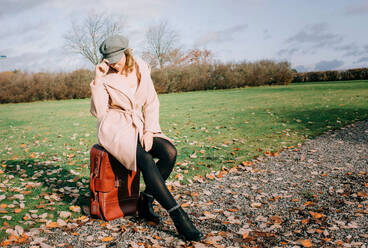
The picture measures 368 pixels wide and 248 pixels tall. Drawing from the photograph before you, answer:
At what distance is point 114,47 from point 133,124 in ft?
2.67

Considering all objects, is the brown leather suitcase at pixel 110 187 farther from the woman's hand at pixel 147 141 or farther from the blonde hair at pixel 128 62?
the blonde hair at pixel 128 62

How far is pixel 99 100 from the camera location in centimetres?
312

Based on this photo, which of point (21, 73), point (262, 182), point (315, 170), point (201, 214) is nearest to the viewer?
point (201, 214)

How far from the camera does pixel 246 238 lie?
2908 mm

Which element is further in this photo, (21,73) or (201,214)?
(21,73)

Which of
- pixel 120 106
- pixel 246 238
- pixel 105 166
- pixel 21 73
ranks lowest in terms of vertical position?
pixel 246 238

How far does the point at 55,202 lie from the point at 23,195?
0.62m

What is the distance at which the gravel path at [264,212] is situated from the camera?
2.90 meters

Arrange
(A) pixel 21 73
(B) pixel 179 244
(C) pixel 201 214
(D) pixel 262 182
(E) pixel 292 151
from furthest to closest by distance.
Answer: (A) pixel 21 73 < (E) pixel 292 151 < (D) pixel 262 182 < (C) pixel 201 214 < (B) pixel 179 244

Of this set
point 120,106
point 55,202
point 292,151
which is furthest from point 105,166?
point 292,151

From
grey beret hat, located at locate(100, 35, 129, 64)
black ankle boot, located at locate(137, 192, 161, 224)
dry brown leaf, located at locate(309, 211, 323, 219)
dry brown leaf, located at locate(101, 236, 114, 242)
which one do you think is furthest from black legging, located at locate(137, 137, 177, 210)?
dry brown leaf, located at locate(309, 211, 323, 219)

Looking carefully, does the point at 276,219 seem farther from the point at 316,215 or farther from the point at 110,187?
the point at 110,187

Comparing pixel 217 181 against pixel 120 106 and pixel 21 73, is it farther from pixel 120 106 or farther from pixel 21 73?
pixel 21 73

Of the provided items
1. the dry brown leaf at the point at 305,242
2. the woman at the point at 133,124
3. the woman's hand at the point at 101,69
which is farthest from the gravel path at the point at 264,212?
the woman's hand at the point at 101,69
